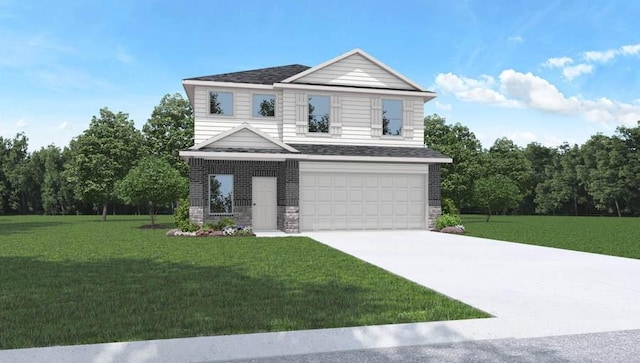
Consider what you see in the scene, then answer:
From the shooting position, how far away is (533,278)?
31.1 ft

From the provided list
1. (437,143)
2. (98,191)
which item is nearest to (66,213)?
(98,191)

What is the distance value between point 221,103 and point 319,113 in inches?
177

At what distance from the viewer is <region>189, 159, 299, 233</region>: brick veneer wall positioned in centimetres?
2083

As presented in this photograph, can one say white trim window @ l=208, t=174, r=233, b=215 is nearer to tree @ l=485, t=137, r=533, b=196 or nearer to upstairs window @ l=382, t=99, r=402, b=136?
upstairs window @ l=382, t=99, r=402, b=136

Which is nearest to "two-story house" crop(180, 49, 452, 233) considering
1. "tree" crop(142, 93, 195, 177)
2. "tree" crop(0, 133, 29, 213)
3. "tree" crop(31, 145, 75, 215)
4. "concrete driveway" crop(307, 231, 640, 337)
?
"concrete driveway" crop(307, 231, 640, 337)

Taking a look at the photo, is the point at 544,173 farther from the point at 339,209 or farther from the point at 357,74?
the point at 339,209

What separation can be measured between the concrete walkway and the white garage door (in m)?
8.56

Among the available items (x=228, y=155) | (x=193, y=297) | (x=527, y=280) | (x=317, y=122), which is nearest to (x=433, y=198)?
(x=317, y=122)

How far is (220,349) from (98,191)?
3830cm

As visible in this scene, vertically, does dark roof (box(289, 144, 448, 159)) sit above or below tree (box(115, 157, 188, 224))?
above

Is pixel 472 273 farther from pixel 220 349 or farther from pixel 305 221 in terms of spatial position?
pixel 305 221

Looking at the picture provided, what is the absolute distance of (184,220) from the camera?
21.0 metres

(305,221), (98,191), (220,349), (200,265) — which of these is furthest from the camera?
→ (98,191)

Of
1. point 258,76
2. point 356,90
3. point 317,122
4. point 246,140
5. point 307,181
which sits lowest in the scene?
point 307,181
